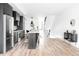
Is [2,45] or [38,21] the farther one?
[38,21]

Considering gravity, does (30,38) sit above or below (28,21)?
below

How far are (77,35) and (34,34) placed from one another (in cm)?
253

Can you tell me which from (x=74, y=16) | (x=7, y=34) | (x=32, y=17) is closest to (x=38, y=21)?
(x=32, y=17)

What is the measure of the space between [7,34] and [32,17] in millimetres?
9667

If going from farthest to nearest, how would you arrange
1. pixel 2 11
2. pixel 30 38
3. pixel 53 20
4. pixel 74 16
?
1. pixel 53 20
2. pixel 74 16
3. pixel 30 38
4. pixel 2 11

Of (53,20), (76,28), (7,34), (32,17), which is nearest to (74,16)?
(76,28)

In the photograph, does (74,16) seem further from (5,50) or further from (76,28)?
(5,50)

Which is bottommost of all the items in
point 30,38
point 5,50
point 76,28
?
point 5,50

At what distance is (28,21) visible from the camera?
51.1 ft

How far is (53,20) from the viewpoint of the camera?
14.3 m

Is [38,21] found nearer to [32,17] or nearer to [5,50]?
[32,17]

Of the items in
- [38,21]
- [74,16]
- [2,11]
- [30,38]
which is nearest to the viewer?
[2,11]

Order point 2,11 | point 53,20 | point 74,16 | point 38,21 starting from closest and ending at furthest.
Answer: point 2,11 < point 74,16 < point 53,20 < point 38,21

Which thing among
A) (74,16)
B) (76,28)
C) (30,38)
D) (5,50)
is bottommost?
(5,50)
